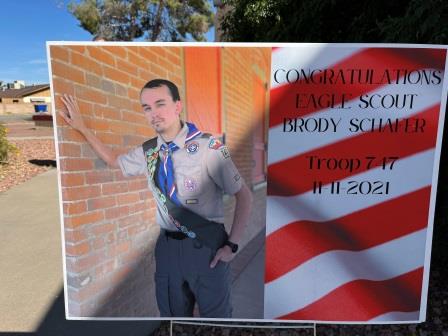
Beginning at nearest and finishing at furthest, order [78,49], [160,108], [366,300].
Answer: [78,49]
[160,108]
[366,300]

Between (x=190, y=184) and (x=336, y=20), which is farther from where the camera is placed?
(x=336, y=20)

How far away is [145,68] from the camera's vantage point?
1.78 m

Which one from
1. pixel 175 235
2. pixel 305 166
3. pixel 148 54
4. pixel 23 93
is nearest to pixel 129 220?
pixel 175 235

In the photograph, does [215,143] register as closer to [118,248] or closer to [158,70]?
[158,70]

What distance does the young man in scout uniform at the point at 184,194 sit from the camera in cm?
183

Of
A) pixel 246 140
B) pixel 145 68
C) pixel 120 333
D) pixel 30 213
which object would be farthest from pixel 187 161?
pixel 30 213

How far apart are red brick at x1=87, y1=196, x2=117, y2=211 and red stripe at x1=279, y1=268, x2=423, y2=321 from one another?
125 cm

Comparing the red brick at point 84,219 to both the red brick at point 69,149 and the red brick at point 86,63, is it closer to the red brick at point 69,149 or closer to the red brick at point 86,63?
the red brick at point 69,149

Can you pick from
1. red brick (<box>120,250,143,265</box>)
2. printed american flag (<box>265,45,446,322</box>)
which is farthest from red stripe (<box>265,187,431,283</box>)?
red brick (<box>120,250,143,265</box>)

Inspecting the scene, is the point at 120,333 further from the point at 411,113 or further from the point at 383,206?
the point at 411,113

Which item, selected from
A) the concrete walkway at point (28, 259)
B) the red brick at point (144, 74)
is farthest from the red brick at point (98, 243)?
the concrete walkway at point (28, 259)

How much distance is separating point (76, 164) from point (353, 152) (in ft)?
5.00

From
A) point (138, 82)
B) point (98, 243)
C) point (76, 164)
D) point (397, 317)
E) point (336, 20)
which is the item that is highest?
point (336, 20)

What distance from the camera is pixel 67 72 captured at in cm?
174
